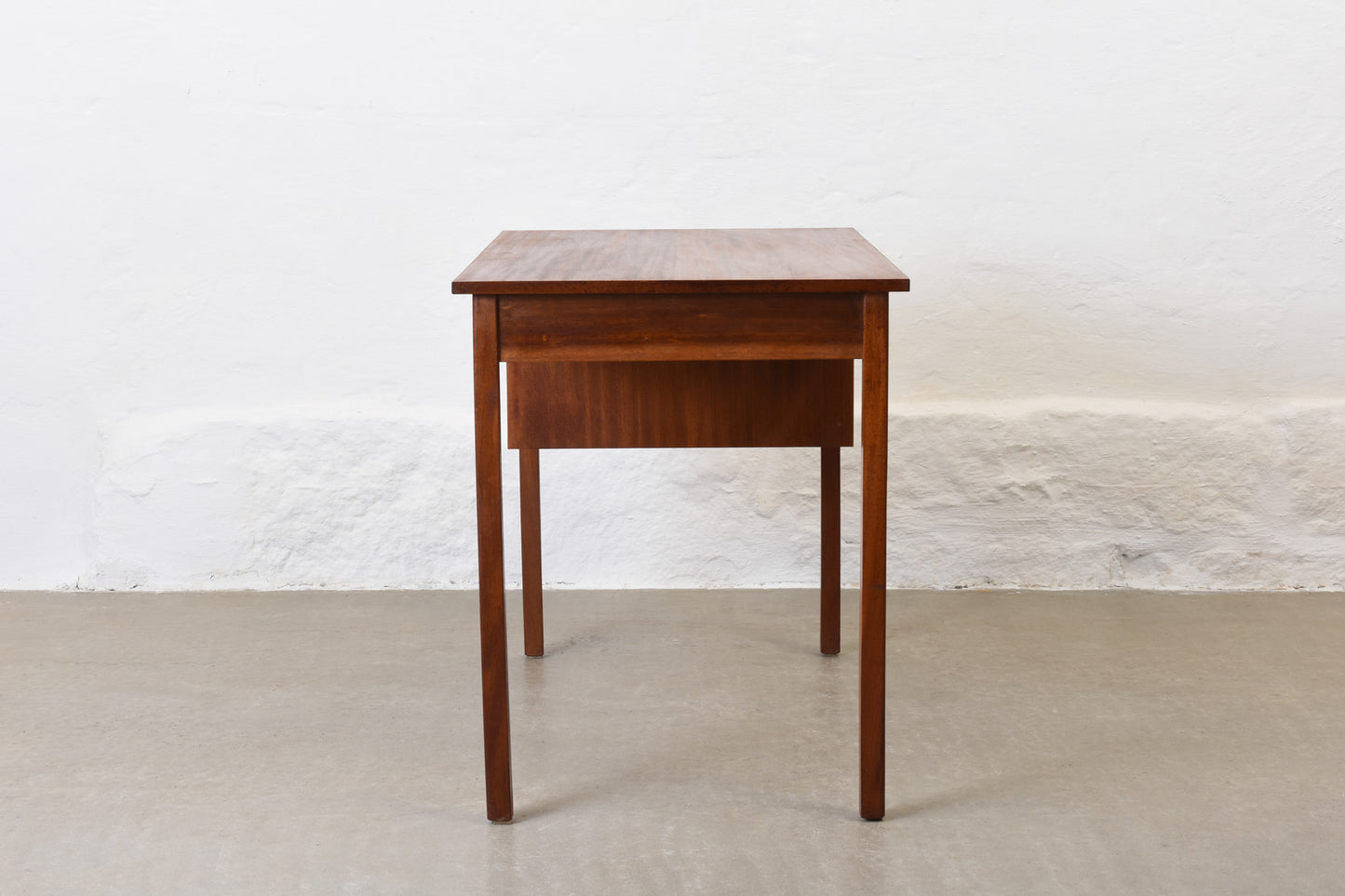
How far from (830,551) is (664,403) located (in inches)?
19.1

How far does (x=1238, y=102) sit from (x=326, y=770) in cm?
227

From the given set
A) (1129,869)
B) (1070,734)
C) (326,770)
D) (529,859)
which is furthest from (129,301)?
(1129,869)

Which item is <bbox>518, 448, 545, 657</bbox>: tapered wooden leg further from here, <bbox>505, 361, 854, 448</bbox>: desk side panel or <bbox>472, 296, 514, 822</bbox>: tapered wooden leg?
<bbox>472, 296, 514, 822</bbox>: tapered wooden leg

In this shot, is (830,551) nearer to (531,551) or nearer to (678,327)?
(531,551)

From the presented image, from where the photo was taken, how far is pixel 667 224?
2832mm

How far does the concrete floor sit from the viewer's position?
5.63 feet

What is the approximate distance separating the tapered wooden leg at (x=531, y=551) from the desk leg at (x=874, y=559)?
2.76 feet

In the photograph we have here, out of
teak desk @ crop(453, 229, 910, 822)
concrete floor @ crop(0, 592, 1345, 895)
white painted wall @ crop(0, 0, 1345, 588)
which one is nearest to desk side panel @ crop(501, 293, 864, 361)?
teak desk @ crop(453, 229, 910, 822)

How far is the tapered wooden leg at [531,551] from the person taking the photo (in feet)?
8.08

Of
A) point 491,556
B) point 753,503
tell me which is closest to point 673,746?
point 491,556

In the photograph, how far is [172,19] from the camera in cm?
278

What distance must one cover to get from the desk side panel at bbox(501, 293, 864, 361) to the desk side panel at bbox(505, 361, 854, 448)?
47 centimetres

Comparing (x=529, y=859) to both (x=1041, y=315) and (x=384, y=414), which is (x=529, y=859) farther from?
(x=1041, y=315)

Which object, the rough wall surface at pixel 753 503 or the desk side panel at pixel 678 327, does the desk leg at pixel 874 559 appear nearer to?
the desk side panel at pixel 678 327
